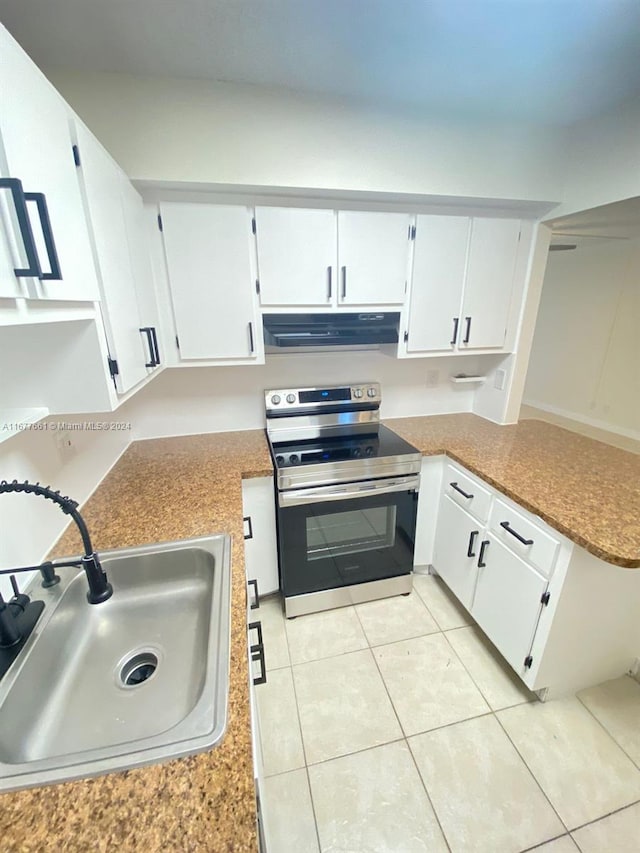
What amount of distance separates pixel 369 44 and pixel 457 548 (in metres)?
2.19

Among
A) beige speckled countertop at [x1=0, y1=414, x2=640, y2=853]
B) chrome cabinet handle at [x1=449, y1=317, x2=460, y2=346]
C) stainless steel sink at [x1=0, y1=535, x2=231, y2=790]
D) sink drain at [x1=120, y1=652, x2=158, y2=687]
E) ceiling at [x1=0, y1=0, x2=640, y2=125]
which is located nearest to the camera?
beige speckled countertop at [x1=0, y1=414, x2=640, y2=853]

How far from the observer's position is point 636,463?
1692mm

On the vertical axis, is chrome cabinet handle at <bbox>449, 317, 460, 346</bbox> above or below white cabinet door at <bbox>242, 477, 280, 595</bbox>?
above

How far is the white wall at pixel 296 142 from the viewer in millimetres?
1331

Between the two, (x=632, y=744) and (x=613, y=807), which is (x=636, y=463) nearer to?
(x=632, y=744)

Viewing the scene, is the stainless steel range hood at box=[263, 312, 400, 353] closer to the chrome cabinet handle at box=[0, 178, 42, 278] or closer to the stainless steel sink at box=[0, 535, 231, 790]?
the stainless steel sink at box=[0, 535, 231, 790]

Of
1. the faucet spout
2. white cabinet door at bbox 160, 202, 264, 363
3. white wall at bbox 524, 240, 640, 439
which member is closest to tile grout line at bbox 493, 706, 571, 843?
the faucet spout

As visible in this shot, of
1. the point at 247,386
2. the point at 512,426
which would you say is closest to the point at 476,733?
the point at 512,426

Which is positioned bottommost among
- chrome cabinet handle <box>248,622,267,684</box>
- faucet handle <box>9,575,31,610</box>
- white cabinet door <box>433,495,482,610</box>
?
white cabinet door <box>433,495,482,610</box>

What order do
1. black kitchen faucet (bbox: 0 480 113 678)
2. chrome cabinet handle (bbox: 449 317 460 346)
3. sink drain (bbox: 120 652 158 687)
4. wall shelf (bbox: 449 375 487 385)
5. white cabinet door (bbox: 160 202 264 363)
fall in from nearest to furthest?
black kitchen faucet (bbox: 0 480 113 678) < sink drain (bbox: 120 652 158 687) < white cabinet door (bbox: 160 202 264 363) < chrome cabinet handle (bbox: 449 317 460 346) < wall shelf (bbox: 449 375 487 385)

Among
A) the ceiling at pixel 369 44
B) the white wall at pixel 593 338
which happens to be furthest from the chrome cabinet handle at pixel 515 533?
the white wall at pixel 593 338

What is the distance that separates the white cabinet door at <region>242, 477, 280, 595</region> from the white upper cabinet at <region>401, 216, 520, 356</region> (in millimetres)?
1095

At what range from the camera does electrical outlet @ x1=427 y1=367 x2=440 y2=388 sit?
2.38 metres

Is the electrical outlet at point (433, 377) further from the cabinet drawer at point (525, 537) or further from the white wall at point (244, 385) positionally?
the cabinet drawer at point (525, 537)
